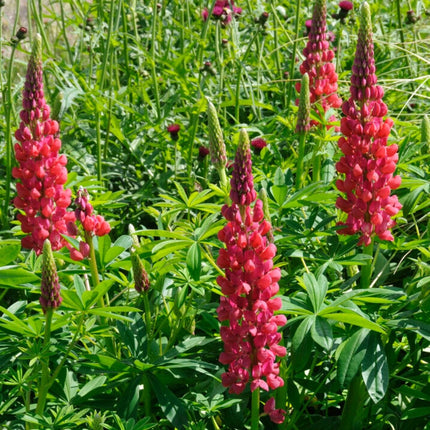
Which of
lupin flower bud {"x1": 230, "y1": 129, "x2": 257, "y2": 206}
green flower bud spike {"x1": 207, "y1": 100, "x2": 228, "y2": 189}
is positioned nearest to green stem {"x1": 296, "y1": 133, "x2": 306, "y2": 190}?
green flower bud spike {"x1": 207, "y1": 100, "x2": 228, "y2": 189}

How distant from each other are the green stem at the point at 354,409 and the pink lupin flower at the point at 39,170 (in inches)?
39.6

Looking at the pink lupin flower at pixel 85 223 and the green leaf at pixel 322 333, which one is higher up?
the pink lupin flower at pixel 85 223

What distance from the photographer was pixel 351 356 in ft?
5.98

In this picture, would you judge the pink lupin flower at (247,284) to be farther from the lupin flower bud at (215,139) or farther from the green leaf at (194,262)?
the lupin flower bud at (215,139)

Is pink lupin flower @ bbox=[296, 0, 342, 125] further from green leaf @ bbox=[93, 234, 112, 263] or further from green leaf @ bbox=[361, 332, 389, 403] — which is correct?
green leaf @ bbox=[361, 332, 389, 403]

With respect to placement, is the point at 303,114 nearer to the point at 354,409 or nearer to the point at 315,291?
the point at 315,291

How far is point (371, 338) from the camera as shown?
6.16 ft

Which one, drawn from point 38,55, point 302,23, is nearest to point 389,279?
point 38,55

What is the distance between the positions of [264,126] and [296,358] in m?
2.09

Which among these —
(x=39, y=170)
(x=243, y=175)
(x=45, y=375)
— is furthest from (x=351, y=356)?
(x=39, y=170)

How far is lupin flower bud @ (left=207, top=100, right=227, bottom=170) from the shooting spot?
2.00 m

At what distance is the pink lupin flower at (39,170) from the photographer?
221 centimetres

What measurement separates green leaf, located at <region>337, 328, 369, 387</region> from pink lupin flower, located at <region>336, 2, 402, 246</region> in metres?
0.33

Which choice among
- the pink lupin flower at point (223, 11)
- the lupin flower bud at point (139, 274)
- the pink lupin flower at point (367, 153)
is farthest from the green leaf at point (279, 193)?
the pink lupin flower at point (223, 11)
